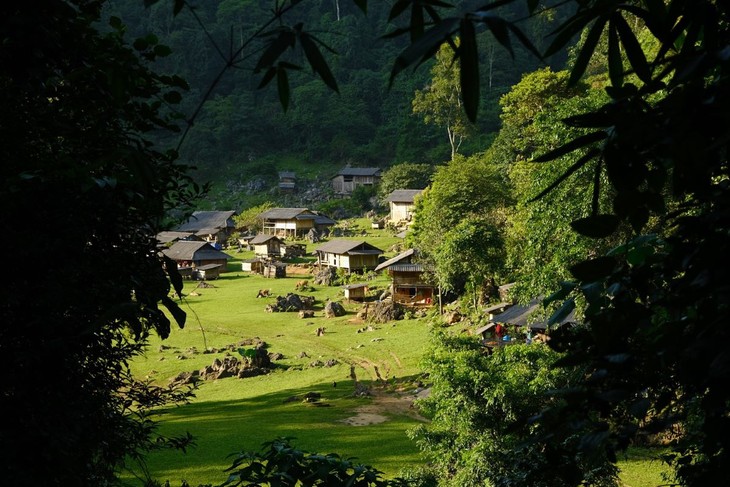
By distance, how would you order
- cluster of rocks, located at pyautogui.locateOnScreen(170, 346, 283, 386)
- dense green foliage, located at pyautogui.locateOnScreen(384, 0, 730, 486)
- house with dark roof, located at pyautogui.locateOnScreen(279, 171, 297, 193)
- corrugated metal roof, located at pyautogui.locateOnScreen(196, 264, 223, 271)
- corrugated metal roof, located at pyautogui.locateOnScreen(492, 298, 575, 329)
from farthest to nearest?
house with dark roof, located at pyautogui.locateOnScreen(279, 171, 297, 193) → corrugated metal roof, located at pyautogui.locateOnScreen(196, 264, 223, 271) → cluster of rocks, located at pyautogui.locateOnScreen(170, 346, 283, 386) → corrugated metal roof, located at pyautogui.locateOnScreen(492, 298, 575, 329) → dense green foliage, located at pyautogui.locateOnScreen(384, 0, 730, 486)

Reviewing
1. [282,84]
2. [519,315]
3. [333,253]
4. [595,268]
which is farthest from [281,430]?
[333,253]

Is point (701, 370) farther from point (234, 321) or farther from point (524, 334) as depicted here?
point (234, 321)

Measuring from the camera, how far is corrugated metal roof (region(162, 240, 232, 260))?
45.3m

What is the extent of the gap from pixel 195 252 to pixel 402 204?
652 inches

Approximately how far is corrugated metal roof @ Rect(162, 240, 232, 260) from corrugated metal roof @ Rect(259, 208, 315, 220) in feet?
29.6

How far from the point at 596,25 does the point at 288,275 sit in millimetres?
43121

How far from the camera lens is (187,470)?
1531 centimetres

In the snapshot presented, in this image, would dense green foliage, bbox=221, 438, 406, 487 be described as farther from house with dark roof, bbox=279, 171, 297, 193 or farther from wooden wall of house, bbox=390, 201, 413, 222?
house with dark roof, bbox=279, 171, 297, 193

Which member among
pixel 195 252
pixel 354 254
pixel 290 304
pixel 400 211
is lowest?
pixel 290 304

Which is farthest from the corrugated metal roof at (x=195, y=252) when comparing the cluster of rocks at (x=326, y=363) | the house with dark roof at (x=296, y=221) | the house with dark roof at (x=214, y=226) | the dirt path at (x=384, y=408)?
the dirt path at (x=384, y=408)

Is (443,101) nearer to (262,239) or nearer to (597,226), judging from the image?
(262,239)

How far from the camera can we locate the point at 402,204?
5269 centimetres

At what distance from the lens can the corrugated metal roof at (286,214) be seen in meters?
54.4

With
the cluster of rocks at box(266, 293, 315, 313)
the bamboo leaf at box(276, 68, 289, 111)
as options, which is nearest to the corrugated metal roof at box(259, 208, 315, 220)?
the cluster of rocks at box(266, 293, 315, 313)
